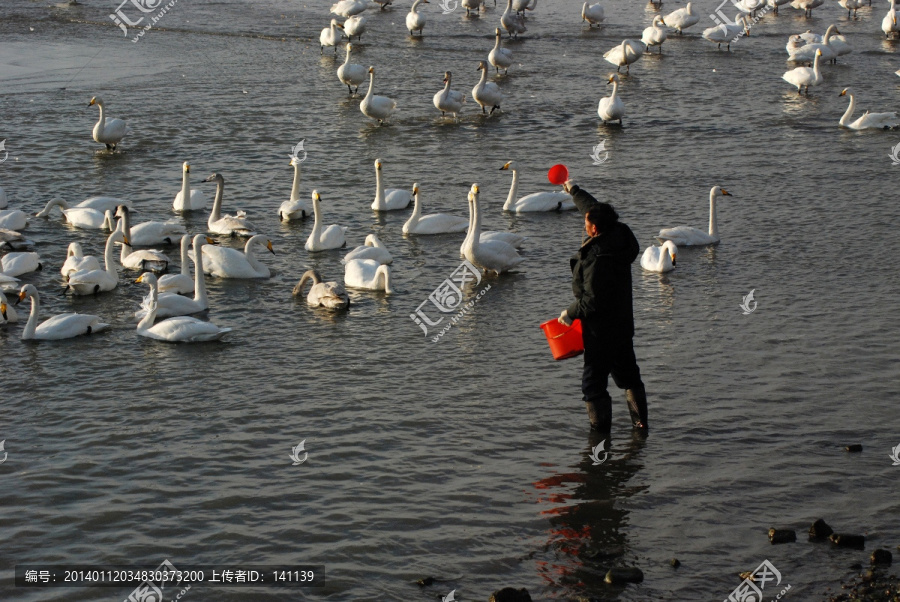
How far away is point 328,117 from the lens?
23.2 metres

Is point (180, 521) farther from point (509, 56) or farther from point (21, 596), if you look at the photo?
point (509, 56)

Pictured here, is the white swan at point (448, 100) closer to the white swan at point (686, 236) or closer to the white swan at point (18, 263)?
the white swan at point (686, 236)

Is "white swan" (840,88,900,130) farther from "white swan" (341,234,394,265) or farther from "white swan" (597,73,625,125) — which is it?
"white swan" (341,234,394,265)

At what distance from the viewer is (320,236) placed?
599 inches

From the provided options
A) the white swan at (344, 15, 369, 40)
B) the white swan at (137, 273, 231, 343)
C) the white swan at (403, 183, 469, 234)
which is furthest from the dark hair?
the white swan at (344, 15, 369, 40)

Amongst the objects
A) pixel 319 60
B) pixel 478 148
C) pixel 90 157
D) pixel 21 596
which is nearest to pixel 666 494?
Answer: pixel 21 596

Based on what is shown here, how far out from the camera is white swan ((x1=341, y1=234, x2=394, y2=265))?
14.2m

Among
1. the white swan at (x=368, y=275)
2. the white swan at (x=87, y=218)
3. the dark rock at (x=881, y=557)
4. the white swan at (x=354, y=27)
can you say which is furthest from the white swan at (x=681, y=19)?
the dark rock at (x=881, y=557)

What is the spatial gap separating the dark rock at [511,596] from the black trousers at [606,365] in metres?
2.50

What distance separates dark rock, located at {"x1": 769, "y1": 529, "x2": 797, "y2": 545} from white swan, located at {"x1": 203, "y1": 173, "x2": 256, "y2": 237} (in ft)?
32.0

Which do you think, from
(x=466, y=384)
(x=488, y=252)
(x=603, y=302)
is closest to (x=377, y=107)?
(x=488, y=252)

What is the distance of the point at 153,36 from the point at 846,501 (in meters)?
28.0

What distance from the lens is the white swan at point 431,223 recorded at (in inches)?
622

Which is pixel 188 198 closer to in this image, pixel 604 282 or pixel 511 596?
pixel 604 282
